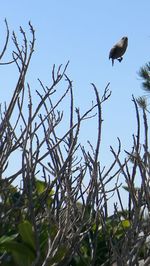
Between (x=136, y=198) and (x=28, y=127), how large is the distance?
0.63 meters

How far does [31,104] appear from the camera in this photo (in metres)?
3.55

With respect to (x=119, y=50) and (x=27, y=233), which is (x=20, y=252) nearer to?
(x=27, y=233)

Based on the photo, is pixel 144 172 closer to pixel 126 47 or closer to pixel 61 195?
pixel 61 195

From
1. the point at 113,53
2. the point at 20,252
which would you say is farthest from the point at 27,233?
the point at 113,53

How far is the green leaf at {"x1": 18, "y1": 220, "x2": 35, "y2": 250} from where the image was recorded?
3.23 metres

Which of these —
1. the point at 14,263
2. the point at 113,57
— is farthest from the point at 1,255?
the point at 113,57

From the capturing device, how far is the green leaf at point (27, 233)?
323 cm

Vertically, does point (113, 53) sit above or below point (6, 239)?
above

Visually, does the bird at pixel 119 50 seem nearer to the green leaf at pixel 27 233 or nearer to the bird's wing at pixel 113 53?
the bird's wing at pixel 113 53

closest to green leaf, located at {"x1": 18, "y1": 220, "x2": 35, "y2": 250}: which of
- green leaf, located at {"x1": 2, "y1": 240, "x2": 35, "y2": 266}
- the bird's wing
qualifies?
green leaf, located at {"x1": 2, "y1": 240, "x2": 35, "y2": 266}

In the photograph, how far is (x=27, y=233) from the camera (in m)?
3.28

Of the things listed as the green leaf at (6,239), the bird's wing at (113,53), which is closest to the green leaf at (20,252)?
the green leaf at (6,239)

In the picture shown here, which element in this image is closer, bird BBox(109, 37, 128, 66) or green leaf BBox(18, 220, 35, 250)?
green leaf BBox(18, 220, 35, 250)

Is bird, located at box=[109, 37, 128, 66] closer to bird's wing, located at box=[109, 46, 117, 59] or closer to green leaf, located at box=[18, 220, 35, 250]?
bird's wing, located at box=[109, 46, 117, 59]
